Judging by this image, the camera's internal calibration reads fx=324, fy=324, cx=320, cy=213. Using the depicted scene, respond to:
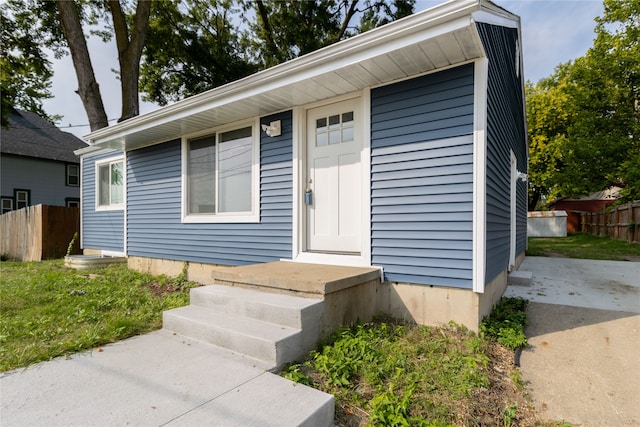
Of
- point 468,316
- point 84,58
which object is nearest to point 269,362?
point 468,316

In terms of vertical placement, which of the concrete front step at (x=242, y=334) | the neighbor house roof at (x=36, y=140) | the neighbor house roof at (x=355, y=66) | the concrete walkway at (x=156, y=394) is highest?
the neighbor house roof at (x=36, y=140)

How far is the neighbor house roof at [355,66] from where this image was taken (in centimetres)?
261

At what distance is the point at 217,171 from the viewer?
203 inches

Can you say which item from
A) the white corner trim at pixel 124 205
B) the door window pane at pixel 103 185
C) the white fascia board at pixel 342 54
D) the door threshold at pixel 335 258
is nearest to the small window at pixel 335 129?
the white fascia board at pixel 342 54

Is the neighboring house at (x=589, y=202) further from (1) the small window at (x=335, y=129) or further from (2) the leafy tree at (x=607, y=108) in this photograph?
(1) the small window at (x=335, y=129)

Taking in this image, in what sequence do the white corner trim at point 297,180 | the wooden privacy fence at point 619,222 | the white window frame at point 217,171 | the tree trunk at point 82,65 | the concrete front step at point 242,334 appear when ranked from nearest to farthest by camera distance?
1. the concrete front step at point 242,334
2. the white corner trim at point 297,180
3. the white window frame at point 217,171
4. the tree trunk at point 82,65
5. the wooden privacy fence at point 619,222

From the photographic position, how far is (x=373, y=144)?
11.9 feet

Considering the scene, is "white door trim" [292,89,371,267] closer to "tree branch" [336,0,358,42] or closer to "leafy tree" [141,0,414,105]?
"leafy tree" [141,0,414,105]

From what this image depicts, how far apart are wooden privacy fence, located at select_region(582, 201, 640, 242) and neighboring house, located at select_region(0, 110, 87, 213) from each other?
2338 cm

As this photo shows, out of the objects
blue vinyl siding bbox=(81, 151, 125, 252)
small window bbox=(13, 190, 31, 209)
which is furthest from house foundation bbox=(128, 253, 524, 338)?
small window bbox=(13, 190, 31, 209)

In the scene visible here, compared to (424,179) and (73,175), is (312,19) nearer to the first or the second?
(424,179)

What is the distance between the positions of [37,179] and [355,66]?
18.9m

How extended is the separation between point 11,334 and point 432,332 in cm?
381

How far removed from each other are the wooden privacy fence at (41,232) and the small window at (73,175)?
8.33 m
